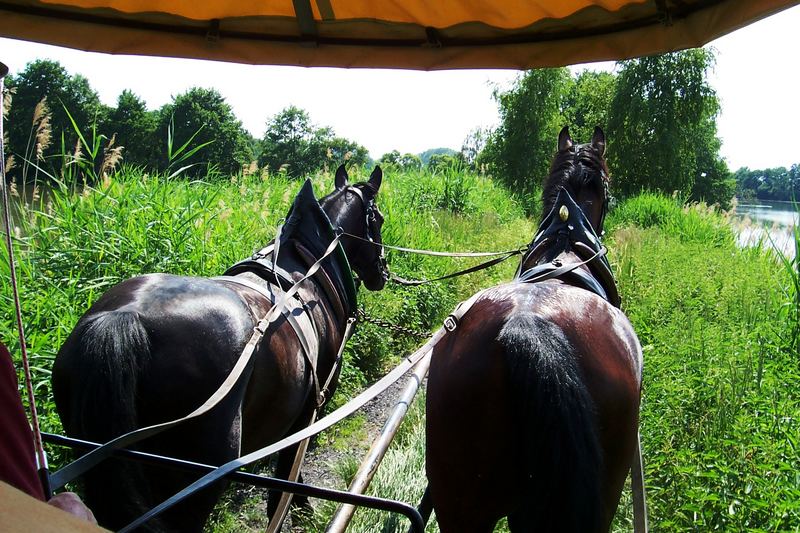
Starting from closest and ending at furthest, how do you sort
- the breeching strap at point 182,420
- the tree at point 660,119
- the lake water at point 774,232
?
the breeching strap at point 182,420
the lake water at point 774,232
the tree at point 660,119

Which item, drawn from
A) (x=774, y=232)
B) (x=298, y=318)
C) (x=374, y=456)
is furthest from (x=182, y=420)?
Answer: (x=774, y=232)

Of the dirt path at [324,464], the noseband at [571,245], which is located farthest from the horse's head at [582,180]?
the dirt path at [324,464]

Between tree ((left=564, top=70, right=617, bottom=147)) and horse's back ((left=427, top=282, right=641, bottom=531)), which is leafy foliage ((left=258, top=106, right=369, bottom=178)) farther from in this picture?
horse's back ((left=427, top=282, right=641, bottom=531))

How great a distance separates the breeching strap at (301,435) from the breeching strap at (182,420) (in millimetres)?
210

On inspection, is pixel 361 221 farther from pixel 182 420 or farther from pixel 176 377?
pixel 182 420

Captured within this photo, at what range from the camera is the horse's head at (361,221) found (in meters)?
4.43

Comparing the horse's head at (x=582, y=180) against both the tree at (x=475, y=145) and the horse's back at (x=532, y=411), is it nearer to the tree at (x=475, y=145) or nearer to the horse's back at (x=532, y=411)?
the horse's back at (x=532, y=411)

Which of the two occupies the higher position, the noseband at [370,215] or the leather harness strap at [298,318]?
the noseband at [370,215]

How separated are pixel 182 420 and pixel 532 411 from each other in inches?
48.0

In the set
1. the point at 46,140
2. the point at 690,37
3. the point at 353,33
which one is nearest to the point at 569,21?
the point at 690,37

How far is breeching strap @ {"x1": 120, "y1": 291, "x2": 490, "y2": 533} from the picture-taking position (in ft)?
4.28

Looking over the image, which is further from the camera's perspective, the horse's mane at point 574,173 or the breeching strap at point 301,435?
the horse's mane at point 574,173

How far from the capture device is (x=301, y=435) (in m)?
1.85

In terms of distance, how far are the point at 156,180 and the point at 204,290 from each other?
344 centimetres
